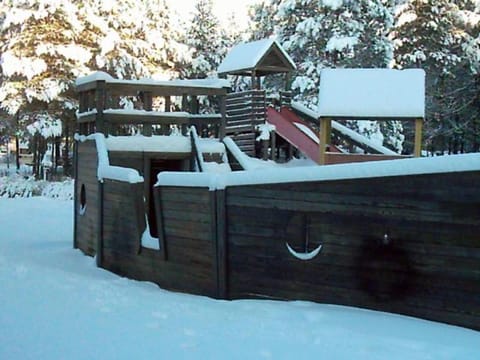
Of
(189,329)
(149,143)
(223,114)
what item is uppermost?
(223,114)

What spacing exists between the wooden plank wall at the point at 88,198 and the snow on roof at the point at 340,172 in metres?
3.57

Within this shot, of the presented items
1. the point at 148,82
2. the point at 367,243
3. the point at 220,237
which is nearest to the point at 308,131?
the point at 148,82

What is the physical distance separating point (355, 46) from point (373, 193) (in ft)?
55.8

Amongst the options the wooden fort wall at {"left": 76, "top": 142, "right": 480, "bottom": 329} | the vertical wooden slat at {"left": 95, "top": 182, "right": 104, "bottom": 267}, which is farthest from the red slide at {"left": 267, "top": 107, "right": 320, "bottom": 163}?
the wooden fort wall at {"left": 76, "top": 142, "right": 480, "bottom": 329}

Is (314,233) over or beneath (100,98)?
beneath

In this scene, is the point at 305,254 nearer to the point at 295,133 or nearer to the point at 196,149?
the point at 196,149

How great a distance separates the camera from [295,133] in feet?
45.5

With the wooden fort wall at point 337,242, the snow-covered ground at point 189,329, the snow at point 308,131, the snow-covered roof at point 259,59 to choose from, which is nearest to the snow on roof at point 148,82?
the snow at point 308,131

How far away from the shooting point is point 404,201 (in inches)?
202

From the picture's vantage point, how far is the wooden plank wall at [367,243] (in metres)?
4.89

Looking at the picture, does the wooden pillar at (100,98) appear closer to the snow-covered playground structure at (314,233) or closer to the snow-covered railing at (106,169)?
the snow-covered railing at (106,169)

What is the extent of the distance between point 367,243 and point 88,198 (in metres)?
6.44

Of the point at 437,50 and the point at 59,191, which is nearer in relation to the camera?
the point at 59,191

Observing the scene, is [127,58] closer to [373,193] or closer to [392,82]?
[392,82]
